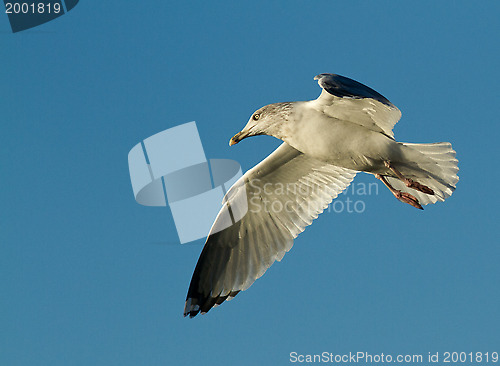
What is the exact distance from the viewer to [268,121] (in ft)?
17.1

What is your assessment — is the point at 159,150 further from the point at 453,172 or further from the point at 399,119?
the point at 453,172

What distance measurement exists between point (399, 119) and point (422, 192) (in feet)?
2.40

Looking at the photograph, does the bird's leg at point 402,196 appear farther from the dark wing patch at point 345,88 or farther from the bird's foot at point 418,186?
the dark wing patch at point 345,88

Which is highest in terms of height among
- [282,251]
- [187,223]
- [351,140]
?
[351,140]

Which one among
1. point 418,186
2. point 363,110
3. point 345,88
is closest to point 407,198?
point 418,186

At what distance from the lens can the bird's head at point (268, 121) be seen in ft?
17.1

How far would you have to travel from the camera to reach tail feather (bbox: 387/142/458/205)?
546 centimetres

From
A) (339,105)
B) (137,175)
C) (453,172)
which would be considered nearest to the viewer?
(339,105)

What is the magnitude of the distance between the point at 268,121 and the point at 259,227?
1354 millimetres

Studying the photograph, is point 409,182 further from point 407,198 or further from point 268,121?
point 268,121

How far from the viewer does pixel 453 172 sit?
5535 mm

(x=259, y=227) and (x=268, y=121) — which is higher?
(x=268, y=121)

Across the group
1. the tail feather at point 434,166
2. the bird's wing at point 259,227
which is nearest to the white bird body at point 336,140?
the tail feather at point 434,166

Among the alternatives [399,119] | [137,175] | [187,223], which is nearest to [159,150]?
[137,175]
